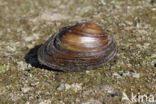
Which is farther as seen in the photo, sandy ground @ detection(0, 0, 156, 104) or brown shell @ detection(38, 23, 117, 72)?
brown shell @ detection(38, 23, 117, 72)

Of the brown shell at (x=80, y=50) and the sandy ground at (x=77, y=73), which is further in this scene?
the brown shell at (x=80, y=50)

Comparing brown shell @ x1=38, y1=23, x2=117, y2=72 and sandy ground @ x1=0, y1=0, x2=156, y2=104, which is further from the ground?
brown shell @ x1=38, y1=23, x2=117, y2=72

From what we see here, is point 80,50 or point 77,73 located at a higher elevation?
point 80,50

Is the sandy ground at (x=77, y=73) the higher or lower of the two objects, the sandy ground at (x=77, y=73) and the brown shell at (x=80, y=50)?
the lower

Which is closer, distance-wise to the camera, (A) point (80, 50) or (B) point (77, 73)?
(A) point (80, 50)
